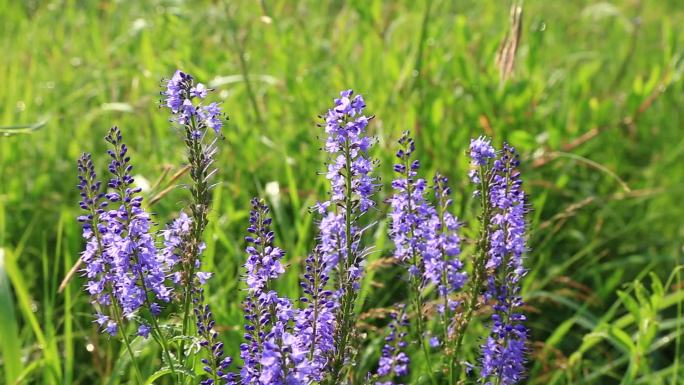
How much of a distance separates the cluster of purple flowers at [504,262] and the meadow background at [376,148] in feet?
3.40

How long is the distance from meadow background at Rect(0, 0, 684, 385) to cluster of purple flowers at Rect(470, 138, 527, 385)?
3.40ft

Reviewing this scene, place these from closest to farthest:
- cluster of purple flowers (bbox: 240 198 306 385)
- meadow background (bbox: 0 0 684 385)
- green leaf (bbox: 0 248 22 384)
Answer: cluster of purple flowers (bbox: 240 198 306 385)
green leaf (bbox: 0 248 22 384)
meadow background (bbox: 0 0 684 385)

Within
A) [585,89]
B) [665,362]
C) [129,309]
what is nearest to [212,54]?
[585,89]

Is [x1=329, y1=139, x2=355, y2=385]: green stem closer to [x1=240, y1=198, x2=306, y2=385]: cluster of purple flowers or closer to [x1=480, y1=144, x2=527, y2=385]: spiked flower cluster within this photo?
[x1=240, y1=198, x2=306, y2=385]: cluster of purple flowers

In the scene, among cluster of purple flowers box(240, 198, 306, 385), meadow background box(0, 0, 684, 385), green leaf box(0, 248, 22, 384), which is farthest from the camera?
meadow background box(0, 0, 684, 385)

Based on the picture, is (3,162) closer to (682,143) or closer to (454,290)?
(454,290)

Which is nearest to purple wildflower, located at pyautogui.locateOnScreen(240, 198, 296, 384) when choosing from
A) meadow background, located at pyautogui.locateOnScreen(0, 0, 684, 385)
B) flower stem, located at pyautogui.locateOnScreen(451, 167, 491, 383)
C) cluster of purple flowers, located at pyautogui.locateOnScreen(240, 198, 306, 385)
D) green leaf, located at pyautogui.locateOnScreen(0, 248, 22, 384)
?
cluster of purple flowers, located at pyautogui.locateOnScreen(240, 198, 306, 385)

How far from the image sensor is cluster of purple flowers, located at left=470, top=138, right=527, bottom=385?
234 centimetres

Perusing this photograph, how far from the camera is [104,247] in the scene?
2.18 metres

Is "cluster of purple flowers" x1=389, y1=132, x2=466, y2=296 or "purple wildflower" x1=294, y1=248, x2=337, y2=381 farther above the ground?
"cluster of purple flowers" x1=389, y1=132, x2=466, y2=296

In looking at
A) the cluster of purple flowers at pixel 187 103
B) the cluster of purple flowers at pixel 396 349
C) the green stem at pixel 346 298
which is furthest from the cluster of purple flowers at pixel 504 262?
the cluster of purple flowers at pixel 187 103

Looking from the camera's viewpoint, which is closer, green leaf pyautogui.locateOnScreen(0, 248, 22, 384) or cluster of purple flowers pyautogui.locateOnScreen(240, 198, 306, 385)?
cluster of purple flowers pyautogui.locateOnScreen(240, 198, 306, 385)

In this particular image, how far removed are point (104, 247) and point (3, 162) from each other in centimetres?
263

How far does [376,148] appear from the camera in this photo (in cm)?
441
